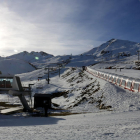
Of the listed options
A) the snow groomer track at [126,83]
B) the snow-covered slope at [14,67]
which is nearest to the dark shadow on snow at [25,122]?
the snow groomer track at [126,83]

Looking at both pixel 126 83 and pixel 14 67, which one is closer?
pixel 126 83

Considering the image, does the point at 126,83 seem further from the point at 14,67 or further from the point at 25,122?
the point at 14,67

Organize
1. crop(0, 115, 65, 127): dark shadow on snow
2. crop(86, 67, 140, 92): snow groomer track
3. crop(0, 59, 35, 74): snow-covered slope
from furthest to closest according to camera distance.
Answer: crop(0, 59, 35, 74): snow-covered slope, crop(86, 67, 140, 92): snow groomer track, crop(0, 115, 65, 127): dark shadow on snow

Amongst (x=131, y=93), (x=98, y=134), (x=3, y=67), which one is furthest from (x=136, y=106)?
(x=3, y=67)

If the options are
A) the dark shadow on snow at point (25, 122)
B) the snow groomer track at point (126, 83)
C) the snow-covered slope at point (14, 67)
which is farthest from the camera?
the snow-covered slope at point (14, 67)

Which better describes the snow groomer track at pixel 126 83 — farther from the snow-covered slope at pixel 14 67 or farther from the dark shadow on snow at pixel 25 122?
the snow-covered slope at pixel 14 67

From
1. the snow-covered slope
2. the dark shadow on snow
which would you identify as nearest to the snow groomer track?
the dark shadow on snow

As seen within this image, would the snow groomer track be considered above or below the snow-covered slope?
below

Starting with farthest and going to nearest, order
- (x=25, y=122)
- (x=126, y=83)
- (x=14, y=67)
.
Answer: (x=14, y=67) → (x=126, y=83) → (x=25, y=122)

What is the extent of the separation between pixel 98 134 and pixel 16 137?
11.1 ft

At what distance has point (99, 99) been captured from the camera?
19328 mm

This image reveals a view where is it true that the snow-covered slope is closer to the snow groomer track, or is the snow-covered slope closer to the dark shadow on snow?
the snow groomer track

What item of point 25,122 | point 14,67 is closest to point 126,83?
point 25,122

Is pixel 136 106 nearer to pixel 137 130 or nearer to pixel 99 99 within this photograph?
pixel 99 99
